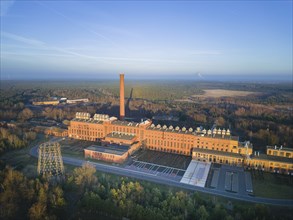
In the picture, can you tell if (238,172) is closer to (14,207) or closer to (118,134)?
(118,134)

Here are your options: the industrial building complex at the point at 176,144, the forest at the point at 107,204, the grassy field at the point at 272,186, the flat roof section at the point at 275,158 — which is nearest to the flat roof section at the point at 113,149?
the industrial building complex at the point at 176,144

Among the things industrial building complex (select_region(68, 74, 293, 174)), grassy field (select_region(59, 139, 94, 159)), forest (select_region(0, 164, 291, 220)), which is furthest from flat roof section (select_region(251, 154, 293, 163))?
grassy field (select_region(59, 139, 94, 159))

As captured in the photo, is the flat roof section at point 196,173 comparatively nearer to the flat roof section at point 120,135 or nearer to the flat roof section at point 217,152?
the flat roof section at point 217,152

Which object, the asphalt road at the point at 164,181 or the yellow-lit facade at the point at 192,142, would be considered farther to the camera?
the yellow-lit facade at the point at 192,142

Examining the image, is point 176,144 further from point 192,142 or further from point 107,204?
point 107,204

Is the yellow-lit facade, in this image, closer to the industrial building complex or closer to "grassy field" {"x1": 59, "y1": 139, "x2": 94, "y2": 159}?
the industrial building complex

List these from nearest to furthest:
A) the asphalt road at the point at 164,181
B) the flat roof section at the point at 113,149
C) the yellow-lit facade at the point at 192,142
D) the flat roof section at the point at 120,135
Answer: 1. the asphalt road at the point at 164,181
2. the yellow-lit facade at the point at 192,142
3. the flat roof section at the point at 113,149
4. the flat roof section at the point at 120,135
